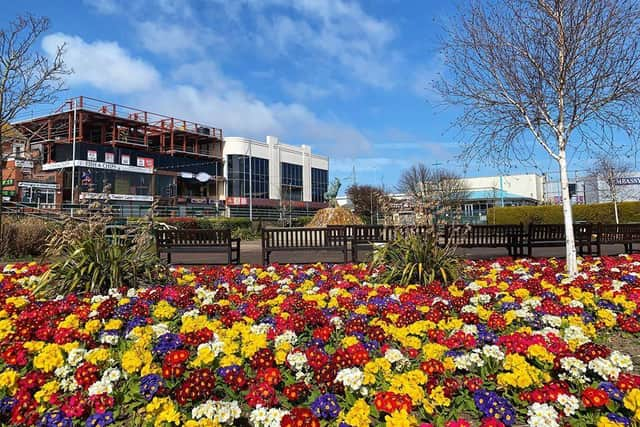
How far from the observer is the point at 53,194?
42.5 meters

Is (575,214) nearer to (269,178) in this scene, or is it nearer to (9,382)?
(9,382)

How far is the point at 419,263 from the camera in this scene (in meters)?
5.59

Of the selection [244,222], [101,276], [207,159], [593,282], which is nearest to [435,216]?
[593,282]

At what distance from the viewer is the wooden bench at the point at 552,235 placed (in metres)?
10.2

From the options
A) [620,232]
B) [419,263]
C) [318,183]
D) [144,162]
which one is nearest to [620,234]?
[620,232]

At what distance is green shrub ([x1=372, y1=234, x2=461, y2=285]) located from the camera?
5535 millimetres

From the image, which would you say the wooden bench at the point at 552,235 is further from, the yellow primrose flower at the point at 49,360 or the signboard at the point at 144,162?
the signboard at the point at 144,162

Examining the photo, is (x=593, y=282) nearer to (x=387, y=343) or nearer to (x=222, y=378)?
(x=387, y=343)

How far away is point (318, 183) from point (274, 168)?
11466 mm

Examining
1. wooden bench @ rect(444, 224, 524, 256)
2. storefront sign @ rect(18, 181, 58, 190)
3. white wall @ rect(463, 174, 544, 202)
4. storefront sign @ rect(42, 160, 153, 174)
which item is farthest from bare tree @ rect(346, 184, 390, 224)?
wooden bench @ rect(444, 224, 524, 256)

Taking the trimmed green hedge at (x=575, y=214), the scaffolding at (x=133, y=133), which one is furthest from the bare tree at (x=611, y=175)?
the scaffolding at (x=133, y=133)

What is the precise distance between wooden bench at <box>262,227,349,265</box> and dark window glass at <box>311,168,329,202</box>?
62477 mm

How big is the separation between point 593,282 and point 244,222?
28.4 meters

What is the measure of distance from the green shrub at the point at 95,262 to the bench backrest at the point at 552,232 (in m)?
8.35
